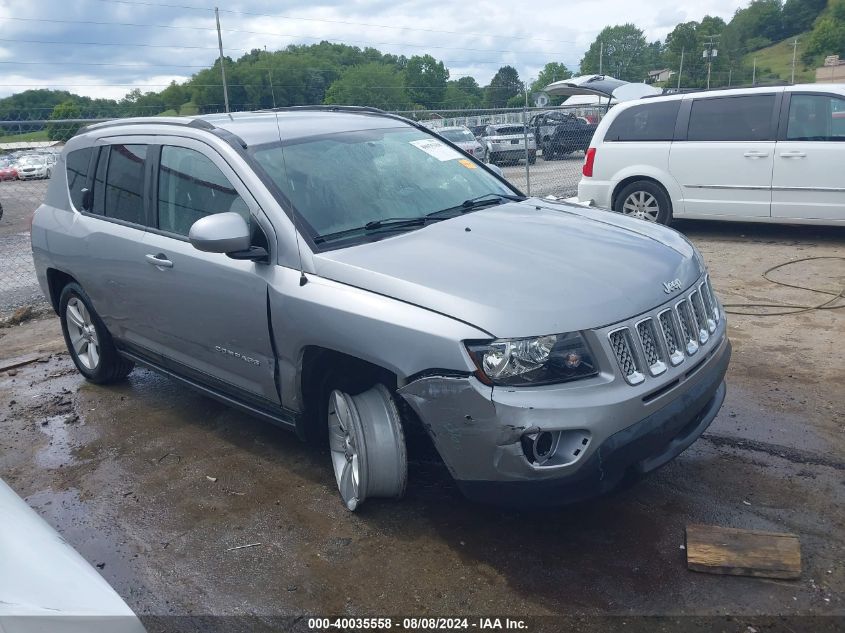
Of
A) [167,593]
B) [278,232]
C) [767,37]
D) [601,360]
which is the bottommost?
[167,593]

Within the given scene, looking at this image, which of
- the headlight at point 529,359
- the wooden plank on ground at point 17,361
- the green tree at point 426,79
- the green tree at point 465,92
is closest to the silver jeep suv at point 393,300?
the headlight at point 529,359

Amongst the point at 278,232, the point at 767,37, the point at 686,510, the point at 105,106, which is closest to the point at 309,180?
the point at 278,232

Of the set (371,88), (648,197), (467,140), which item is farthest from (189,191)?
(371,88)

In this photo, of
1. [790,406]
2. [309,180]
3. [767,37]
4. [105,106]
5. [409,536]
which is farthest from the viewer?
[767,37]

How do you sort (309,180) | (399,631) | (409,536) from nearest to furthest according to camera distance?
(399,631), (409,536), (309,180)

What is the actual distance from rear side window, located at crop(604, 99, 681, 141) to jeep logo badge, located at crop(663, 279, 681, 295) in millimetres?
6539

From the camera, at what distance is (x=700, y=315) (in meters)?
3.50

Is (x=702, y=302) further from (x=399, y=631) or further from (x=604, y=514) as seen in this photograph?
(x=399, y=631)

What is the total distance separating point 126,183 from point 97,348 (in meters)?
1.30

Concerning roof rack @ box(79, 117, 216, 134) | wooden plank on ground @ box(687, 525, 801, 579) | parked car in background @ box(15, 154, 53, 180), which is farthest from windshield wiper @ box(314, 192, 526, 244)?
parked car in background @ box(15, 154, 53, 180)

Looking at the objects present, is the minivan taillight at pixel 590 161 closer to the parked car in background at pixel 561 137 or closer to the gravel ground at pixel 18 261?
the gravel ground at pixel 18 261

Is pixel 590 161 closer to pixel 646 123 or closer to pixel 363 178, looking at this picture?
pixel 646 123

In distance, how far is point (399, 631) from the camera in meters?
2.83

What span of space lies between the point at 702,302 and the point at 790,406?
4.60 feet
